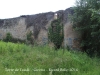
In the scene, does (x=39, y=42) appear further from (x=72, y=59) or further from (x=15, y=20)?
(x=72, y=59)

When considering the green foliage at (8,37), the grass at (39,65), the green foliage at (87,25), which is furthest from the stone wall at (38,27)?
the grass at (39,65)

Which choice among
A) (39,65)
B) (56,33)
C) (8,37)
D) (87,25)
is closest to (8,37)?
(8,37)

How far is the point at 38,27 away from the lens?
45.7ft

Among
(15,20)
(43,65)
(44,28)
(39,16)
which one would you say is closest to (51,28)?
(44,28)

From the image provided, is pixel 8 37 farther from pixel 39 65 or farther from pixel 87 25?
pixel 39 65

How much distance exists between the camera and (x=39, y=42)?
1352cm

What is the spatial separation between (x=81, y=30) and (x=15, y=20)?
5.55 meters

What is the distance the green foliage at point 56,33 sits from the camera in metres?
12.5

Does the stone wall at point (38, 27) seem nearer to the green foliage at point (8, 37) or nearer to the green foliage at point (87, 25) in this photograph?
the green foliage at point (8, 37)

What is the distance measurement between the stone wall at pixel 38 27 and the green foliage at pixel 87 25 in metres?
0.63

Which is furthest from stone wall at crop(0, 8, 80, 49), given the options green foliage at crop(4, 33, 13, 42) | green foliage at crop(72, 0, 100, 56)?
green foliage at crop(72, 0, 100, 56)

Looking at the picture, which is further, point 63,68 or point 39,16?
point 39,16

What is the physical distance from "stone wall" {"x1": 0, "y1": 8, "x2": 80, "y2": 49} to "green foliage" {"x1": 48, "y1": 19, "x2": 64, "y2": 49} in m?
0.28

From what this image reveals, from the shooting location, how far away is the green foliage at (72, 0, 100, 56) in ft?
36.3
